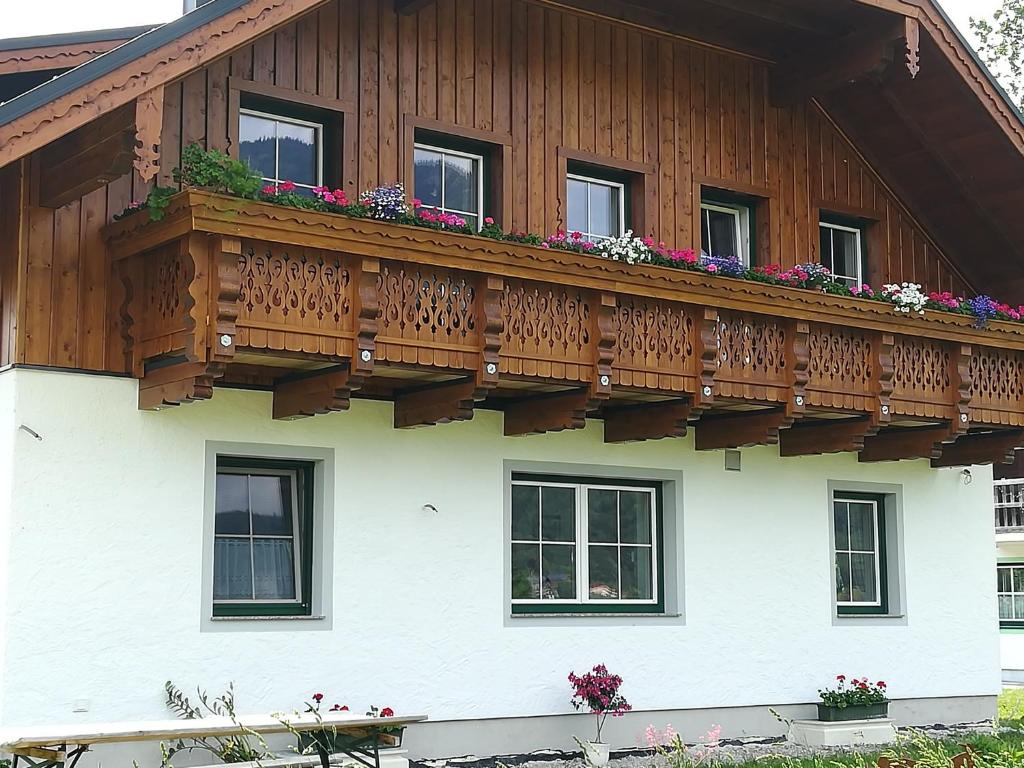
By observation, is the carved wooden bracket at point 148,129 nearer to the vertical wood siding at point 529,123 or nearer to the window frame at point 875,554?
the vertical wood siding at point 529,123

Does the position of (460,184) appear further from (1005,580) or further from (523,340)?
(1005,580)

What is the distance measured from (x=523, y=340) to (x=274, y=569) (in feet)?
8.95

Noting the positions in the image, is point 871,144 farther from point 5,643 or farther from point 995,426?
point 5,643

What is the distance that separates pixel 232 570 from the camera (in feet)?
39.2

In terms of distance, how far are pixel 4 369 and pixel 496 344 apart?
3.64 m

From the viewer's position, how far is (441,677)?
1265 centimetres

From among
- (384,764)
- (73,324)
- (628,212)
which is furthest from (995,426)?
(73,324)

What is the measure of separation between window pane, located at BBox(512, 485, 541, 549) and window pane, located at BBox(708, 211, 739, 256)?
3328mm

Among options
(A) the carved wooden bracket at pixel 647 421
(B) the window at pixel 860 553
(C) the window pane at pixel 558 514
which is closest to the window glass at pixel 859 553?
(B) the window at pixel 860 553

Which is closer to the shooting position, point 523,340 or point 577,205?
point 523,340

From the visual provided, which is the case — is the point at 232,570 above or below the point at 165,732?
above

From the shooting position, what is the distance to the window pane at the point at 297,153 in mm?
12594

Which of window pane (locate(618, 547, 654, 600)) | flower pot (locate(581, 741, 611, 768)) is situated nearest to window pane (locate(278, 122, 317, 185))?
window pane (locate(618, 547, 654, 600))

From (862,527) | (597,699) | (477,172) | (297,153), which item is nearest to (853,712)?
(862,527)
